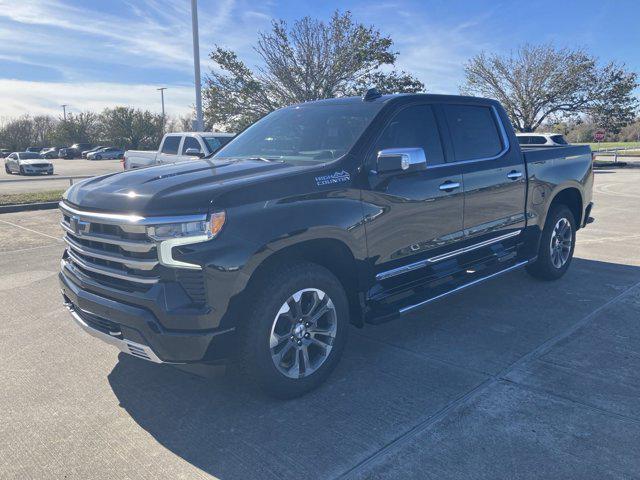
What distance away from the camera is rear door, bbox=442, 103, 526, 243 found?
4.54 metres

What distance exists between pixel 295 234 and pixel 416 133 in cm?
162

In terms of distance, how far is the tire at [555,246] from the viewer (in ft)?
18.7

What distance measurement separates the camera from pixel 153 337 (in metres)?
2.92

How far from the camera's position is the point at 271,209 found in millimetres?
3109

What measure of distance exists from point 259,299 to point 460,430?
54.1 inches

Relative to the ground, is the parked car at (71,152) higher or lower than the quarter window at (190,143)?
lower

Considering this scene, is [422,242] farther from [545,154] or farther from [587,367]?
[545,154]

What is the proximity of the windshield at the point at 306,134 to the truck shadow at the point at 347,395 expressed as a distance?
1600mm

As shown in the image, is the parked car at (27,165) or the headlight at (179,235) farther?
the parked car at (27,165)

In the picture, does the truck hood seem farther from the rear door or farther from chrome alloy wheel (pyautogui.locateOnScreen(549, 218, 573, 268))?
chrome alloy wheel (pyautogui.locateOnScreen(549, 218, 573, 268))

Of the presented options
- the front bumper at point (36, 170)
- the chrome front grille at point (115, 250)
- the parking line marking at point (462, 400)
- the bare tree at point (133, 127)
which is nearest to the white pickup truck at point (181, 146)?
the chrome front grille at point (115, 250)

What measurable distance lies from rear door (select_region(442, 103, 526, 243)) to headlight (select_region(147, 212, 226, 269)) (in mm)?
2416

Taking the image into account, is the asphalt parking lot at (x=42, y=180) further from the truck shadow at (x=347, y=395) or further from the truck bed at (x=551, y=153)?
the truck bed at (x=551, y=153)

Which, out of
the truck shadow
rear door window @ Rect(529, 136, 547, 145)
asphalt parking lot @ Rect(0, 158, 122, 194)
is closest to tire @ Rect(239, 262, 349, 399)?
the truck shadow
